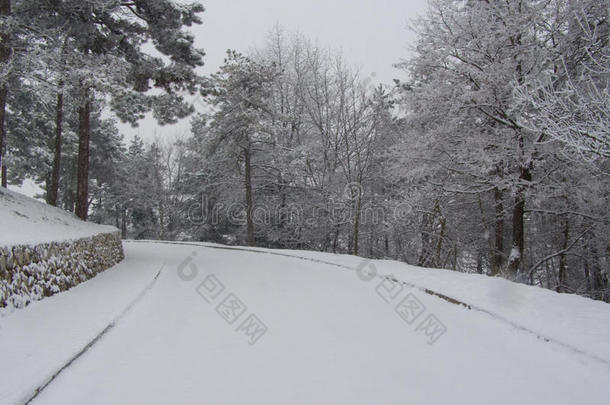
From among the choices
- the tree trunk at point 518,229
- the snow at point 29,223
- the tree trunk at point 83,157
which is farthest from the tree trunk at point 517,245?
the tree trunk at point 83,157

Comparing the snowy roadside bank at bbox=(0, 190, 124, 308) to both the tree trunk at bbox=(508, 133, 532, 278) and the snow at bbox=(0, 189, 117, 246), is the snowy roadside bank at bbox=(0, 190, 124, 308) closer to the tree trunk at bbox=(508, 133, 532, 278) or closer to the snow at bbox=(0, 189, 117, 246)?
the snow at bbox=(0, 189, 117, 246)

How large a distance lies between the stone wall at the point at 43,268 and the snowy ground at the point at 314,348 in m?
0.31

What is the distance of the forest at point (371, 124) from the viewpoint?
441 inches

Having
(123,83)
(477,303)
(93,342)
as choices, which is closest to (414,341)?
(477,303)

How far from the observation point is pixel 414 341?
536 centimetres

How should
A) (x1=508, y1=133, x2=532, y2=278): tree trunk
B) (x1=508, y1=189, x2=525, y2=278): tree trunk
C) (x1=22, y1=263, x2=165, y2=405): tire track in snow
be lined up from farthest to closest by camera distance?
(x1=508, y1=189, x2=525, y2=278): tree trunk < (x1=508, y1=133, x2=532, y2=278): tree trunk < (x1=22, y1=263, x2=165, y2=405): tire track in snow

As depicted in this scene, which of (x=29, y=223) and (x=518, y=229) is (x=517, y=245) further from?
(x=29, y=223)

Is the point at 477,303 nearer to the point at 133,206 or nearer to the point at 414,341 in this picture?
the point at 414,341

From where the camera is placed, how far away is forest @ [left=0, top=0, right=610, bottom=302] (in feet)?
36.7

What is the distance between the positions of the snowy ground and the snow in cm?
128

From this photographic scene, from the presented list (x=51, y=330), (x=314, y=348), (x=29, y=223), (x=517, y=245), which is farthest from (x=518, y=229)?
(x=29, y=223)

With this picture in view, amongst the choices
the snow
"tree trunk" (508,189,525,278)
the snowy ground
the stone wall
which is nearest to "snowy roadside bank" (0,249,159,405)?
the snowy ground

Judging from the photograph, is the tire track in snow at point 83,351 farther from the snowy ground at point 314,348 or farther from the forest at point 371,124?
the forest at point 371,124

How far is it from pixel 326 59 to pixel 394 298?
847 inches
